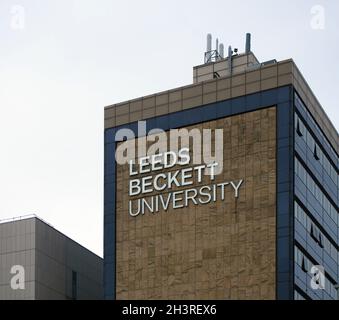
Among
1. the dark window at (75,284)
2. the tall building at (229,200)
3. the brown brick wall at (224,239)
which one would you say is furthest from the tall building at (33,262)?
the brown brick wall at (224,239)

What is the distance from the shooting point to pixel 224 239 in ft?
293

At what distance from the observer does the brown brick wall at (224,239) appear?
87.4m

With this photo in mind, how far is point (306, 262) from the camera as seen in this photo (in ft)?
297

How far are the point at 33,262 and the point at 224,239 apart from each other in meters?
18.6

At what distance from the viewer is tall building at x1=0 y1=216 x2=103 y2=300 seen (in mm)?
95625

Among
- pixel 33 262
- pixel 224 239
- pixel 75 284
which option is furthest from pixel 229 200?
pixel 75 284

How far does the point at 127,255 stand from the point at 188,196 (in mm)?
8024

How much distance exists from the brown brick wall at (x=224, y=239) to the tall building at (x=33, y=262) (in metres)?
7.54

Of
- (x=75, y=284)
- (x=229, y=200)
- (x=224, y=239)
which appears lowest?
(x=75, y=284)

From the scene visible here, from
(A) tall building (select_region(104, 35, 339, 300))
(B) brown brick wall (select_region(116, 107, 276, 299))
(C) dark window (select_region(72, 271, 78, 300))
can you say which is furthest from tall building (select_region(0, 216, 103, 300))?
(B) brown brick wall (select_region(116, 107, 276, 299))

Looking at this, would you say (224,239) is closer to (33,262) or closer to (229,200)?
(229,200)

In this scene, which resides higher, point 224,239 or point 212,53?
point 212,53

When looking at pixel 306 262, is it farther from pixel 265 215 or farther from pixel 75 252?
pixel 75 252

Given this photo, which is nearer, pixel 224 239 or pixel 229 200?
pixel 224 239
